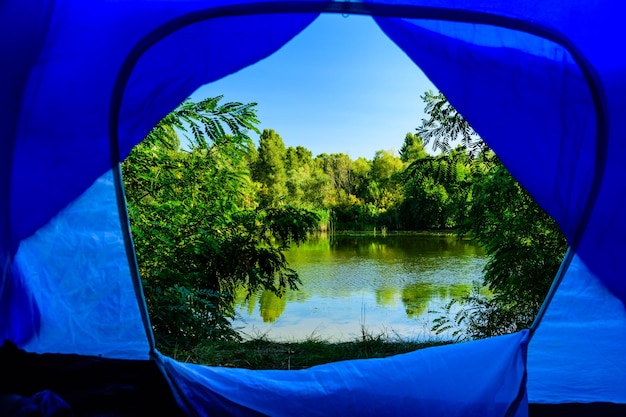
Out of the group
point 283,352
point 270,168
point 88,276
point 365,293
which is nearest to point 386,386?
point 88,276

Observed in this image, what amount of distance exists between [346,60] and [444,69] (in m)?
12.0

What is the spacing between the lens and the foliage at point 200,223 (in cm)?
308

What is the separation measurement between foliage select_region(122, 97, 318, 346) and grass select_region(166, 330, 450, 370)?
29 cm

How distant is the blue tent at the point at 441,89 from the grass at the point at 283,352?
103 centimetres

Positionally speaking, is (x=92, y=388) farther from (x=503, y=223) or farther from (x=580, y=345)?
(x=503, y=223)

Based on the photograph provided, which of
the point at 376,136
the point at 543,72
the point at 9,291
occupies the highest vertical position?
the point at 376,136

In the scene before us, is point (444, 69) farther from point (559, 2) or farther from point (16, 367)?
point (16, 367)

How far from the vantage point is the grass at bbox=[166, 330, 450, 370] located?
2.58 metres

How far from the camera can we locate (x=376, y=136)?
19.0m

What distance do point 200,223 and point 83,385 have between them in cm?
213

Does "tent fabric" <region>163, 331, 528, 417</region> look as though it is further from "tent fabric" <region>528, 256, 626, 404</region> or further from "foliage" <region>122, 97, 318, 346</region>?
"foliage" <region>122, 97, 318, 346</region>

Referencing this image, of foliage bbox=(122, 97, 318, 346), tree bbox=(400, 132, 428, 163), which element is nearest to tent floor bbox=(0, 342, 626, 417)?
foliage bbox=(122, 97, 318, 346)

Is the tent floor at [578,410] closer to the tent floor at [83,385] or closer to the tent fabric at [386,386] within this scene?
the tent fabric at [386,386]

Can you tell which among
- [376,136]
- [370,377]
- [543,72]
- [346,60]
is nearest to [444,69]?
[543,72]
